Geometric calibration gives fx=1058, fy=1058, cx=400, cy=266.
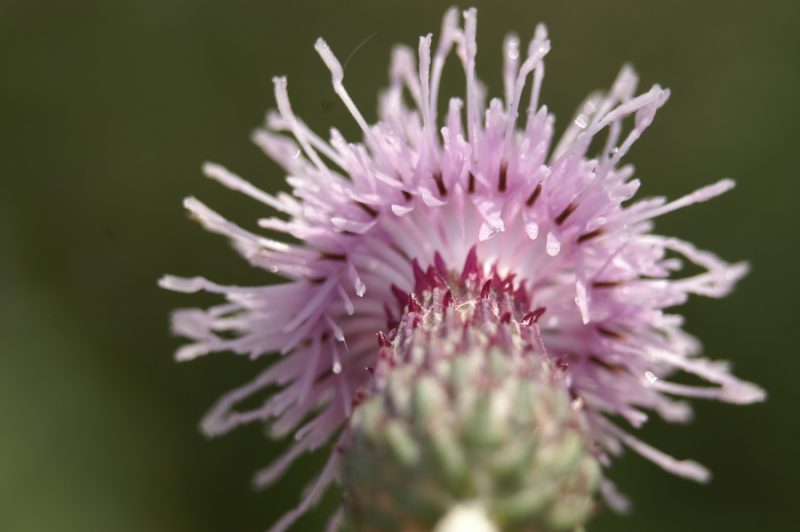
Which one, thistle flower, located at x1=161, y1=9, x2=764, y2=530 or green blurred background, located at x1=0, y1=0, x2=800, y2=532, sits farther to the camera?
green blurred background, located at x1=0, y1=0, x2=800, y2=532

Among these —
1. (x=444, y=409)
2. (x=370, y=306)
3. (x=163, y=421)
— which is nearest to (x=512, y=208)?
(x=370, y=306)

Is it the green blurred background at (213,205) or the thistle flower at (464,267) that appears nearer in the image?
the thistle flower at (464,267)

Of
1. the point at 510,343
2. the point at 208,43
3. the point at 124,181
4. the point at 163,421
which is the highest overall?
the point at 208,43

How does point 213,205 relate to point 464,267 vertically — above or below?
above

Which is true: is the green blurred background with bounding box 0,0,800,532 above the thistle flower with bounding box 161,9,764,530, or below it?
above

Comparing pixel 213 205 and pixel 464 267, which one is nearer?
pixel 464 267

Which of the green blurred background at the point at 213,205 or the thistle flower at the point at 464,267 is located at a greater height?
the green blurred background at the point at 213,205

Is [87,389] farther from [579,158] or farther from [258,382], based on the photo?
[579,158]

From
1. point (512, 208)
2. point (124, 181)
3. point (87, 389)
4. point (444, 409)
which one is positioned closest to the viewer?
point (444, 409)
